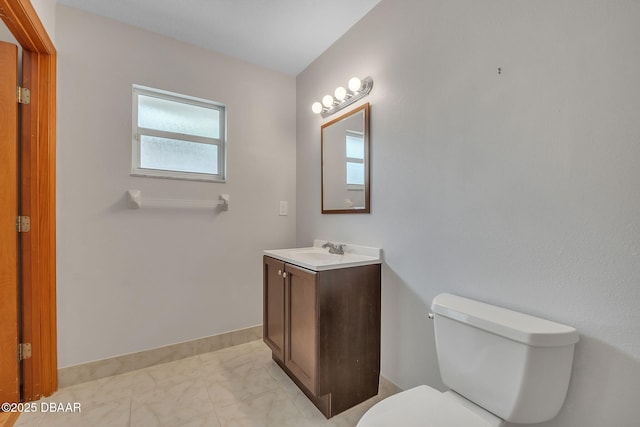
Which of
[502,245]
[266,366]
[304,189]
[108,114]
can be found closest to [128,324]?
[266,366]

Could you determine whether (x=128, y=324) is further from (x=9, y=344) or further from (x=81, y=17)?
(x=81, y=17)

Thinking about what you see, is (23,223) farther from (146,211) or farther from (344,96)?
(344,96)

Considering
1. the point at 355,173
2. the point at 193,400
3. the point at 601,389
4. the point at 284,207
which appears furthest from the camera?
the point at 284,207

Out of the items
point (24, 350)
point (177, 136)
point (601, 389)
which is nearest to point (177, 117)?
point (177, 136)

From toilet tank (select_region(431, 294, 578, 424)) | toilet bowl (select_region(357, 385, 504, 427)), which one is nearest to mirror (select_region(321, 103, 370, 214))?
toilet tank (select_region(431, 294, 578, 424))

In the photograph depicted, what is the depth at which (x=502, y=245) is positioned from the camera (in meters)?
1.11

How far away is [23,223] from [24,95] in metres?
0.72

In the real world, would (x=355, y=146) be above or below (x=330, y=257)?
above

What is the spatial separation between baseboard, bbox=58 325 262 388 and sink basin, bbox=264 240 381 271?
2.80 feet

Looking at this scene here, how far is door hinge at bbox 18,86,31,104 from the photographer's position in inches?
60.1

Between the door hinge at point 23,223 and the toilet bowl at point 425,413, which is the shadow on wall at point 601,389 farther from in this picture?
the door hinge at point 23,223

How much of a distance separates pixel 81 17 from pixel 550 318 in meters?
2.93

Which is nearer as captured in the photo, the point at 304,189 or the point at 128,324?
the point at 128,324

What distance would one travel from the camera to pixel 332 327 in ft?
4.78
